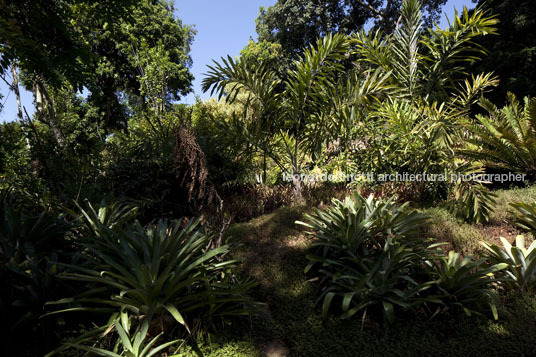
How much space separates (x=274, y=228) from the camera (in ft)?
15.9

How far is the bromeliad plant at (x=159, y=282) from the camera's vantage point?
2.22 m

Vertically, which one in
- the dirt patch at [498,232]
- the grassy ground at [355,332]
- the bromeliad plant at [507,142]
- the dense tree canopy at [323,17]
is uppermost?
the dense tree canopy at [323,17]

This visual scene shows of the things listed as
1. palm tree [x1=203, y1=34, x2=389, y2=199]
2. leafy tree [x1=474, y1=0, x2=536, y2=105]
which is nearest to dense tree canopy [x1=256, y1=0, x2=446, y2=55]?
leafy tree [x1=474, y1=0, x2=536, y2=105]

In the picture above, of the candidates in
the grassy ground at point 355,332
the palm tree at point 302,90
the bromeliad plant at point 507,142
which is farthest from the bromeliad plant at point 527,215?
the palm tree at point 302,90

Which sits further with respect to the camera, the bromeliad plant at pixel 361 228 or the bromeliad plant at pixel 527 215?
the bromeliad plant at pixel 527 215

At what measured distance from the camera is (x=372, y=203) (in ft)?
13.9

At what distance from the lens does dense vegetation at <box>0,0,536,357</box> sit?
239 cm

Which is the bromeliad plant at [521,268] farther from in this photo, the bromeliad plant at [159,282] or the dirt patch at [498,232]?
the bromeliad plant at [159,282]

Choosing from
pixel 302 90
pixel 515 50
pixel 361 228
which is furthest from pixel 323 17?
pixel 361 228

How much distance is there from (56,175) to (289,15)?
17285 millimetres

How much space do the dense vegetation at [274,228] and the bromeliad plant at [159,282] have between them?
0.7 inches

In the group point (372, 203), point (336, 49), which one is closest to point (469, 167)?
point (372, 203)

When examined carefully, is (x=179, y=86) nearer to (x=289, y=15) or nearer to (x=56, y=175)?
(x=289, y=15)

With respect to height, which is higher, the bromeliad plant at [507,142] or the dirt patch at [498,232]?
the bromeliad plant at [507,142]
